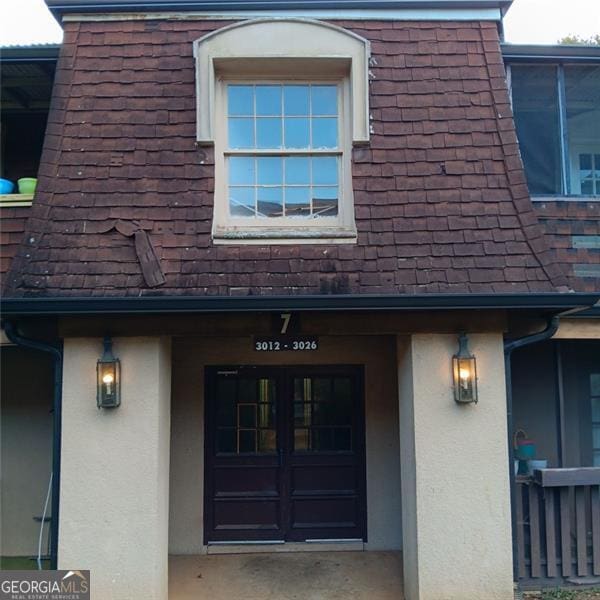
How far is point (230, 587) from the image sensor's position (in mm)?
5500

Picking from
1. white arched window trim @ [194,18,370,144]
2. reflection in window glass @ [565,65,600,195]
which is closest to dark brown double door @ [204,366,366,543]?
white arched window trim @ [194,18,370,144]

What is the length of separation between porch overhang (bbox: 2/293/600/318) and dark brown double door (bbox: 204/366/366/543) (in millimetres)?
2110

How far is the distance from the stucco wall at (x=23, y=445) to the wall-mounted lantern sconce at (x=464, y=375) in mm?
4519

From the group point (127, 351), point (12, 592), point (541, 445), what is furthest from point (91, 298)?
point (541, 445)

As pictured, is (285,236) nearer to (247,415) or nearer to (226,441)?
(247,415)

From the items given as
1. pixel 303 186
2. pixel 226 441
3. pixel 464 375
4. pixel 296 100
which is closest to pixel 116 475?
pixel 226 441

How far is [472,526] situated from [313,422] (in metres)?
2.36

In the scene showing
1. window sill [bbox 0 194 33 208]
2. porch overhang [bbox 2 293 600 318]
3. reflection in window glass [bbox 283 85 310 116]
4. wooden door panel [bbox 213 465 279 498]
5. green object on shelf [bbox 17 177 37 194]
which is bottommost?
wooden door panel [bbox 213 465 279 498]

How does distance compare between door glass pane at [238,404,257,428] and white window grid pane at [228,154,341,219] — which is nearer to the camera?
white window grid pane at [228,154,341,219]

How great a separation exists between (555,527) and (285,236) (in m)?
3.68

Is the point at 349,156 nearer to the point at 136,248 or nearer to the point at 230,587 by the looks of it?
the point at 136,248

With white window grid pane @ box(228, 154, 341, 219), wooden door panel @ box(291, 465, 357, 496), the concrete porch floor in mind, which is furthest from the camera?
wooden door panel @ box(291, 465, 357, 496)

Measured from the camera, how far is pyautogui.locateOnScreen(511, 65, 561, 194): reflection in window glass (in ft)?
20.8

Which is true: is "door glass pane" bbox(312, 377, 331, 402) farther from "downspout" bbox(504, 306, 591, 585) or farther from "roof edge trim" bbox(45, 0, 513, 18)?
"roof edge trim" bbox(45, 0, 513, 18)
